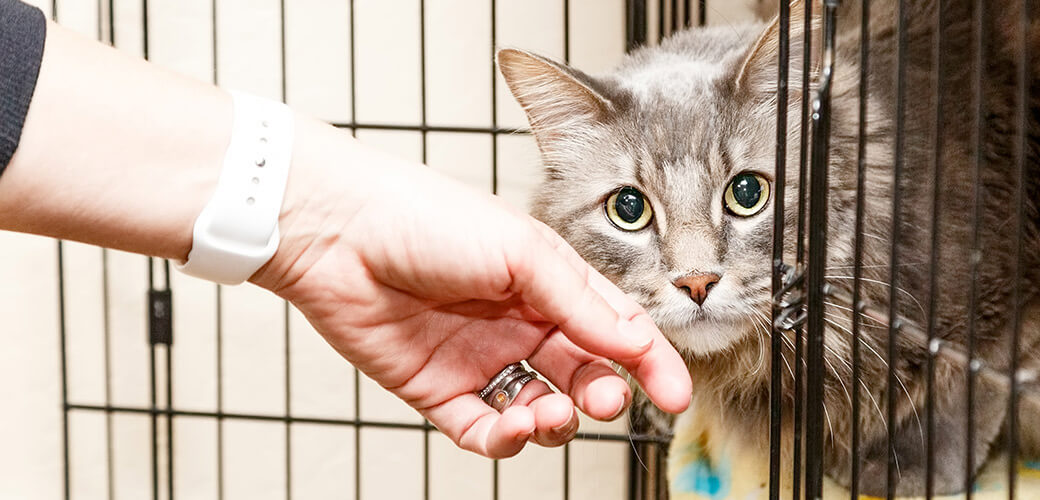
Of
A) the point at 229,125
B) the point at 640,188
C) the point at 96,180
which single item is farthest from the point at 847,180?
the point at 96,180

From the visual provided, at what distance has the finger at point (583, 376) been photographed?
0.80m

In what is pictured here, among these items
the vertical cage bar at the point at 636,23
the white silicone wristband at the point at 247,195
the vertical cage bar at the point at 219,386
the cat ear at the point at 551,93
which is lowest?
the vertical cage bar at the point at 219,386

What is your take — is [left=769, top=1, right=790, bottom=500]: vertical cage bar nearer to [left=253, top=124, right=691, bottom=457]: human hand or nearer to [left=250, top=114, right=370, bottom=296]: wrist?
[left=253, top=124, right=691, bottom=457]: human hand

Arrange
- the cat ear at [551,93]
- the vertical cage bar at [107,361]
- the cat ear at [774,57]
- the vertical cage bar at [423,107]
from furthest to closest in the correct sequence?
the vertical cage bar at [107,361], the vertical cage bar at [423,107], the cat ear at [551,93], the cat ear at [774,57]

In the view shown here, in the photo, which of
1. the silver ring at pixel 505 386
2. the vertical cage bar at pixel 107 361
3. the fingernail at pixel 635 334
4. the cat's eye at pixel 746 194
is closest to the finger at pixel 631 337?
the fingernail at pixel 635 334

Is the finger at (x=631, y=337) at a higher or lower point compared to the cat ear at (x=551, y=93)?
lower

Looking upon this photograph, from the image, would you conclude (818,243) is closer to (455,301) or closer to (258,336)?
(455,301)

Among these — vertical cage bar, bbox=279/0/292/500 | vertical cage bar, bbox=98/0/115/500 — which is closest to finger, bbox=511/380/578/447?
vertical cage bar, bbox=279/0/292/500

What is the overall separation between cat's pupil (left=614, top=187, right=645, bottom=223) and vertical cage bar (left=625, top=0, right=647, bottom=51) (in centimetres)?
54

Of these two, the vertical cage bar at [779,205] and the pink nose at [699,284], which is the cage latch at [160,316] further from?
the vertical cage bar at [779,205]

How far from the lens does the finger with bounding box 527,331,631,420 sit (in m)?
0.80

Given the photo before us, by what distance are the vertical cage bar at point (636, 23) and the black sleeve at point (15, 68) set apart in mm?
1129

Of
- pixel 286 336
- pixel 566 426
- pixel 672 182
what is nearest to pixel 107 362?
pixel 286 336

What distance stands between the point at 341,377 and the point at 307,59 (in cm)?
68
